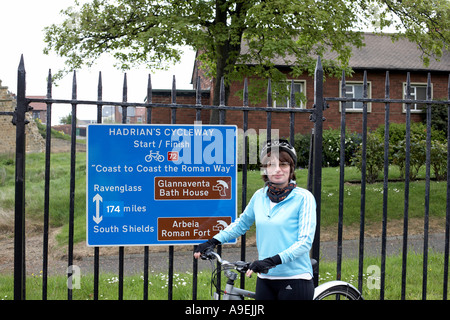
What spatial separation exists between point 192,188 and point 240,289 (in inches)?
42.2

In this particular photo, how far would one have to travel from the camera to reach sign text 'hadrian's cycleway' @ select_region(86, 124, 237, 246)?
368 cm

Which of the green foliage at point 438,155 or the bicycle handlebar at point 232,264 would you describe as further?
the green foliage at point 438,155

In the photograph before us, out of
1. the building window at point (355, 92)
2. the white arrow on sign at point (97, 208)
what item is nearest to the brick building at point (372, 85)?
the building window at point (355, 92)

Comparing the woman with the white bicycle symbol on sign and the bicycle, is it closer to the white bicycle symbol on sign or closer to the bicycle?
the bicycle

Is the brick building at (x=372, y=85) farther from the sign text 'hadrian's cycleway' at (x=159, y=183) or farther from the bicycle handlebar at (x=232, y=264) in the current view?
the bicycle handlebar at (x=232, y=264)

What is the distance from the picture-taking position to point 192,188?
376 centimetres

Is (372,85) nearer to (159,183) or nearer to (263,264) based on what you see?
(159,183)

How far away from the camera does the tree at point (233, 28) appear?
10750mm

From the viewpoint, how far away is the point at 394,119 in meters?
21.4

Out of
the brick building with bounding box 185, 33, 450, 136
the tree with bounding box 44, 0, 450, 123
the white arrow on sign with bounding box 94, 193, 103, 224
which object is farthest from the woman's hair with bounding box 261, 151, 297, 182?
the brick building with bounding box 185, 33, 450, 136

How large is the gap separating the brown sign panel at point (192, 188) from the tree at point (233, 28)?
6884 mm

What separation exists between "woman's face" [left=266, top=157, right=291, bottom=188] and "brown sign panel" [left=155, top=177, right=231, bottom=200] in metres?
0.84

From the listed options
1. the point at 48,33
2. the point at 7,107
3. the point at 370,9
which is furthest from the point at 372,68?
the point at 7,107

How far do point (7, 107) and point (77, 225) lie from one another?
1130cm
